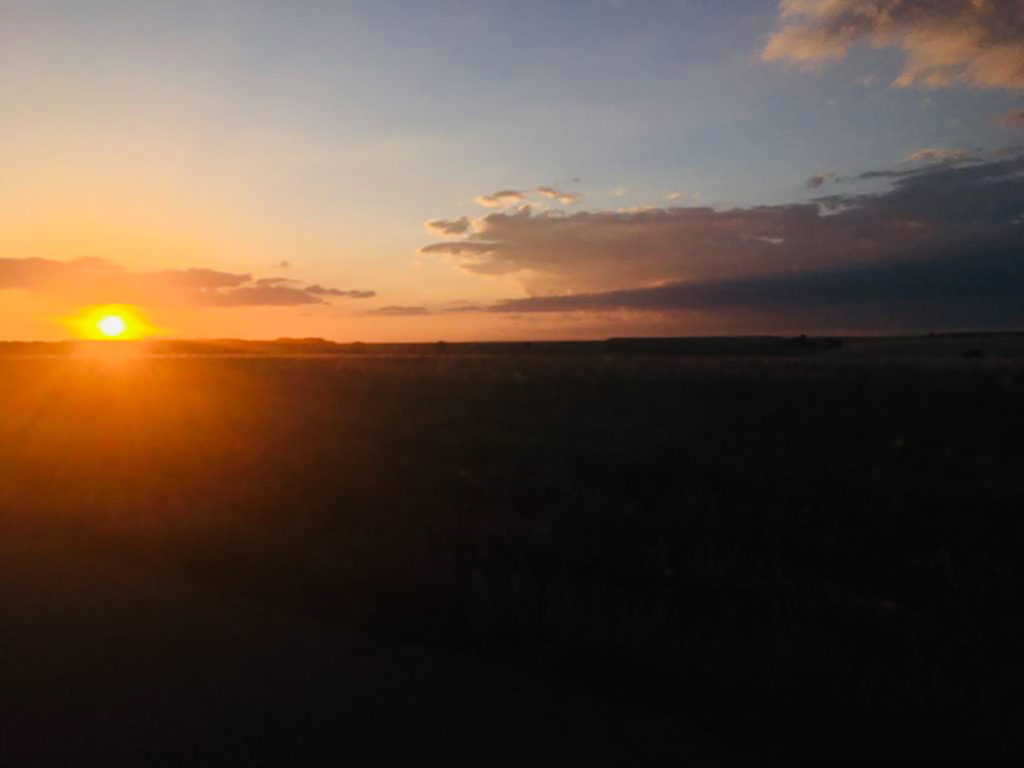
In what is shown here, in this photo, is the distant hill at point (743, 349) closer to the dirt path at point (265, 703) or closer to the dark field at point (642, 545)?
the dark field at point (642, 545)

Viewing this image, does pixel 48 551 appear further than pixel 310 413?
No

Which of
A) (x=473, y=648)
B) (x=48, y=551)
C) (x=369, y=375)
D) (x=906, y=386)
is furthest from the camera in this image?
(x=369, y=375)

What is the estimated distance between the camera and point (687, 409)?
2495 cm

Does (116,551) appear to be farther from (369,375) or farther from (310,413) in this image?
(369,375)

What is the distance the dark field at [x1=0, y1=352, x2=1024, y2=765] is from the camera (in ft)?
19.7

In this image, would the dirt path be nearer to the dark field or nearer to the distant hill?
the dark field

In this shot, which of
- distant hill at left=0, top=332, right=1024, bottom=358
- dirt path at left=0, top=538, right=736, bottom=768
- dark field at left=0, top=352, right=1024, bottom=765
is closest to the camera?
dirt path at left=0, top=538, right=736, bottom=768

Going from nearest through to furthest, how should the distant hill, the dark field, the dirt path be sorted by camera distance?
the dirt path < the dark field < the distant hill

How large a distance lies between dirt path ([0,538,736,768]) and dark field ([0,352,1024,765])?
13.2 inches

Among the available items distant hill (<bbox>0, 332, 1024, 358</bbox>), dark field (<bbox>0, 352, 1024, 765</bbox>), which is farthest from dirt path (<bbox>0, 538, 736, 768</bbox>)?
distant hill (<bbox>0, 332, 1024, 358</bbox>)

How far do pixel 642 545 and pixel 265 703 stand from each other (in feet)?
15.8

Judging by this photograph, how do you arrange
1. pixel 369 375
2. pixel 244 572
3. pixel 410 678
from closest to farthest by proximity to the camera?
pixel 410 678, pixel 244 572, pixel 369 375

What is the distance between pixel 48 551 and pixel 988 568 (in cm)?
932

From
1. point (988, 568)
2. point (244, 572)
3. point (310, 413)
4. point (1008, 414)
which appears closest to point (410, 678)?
point (244, 572)
